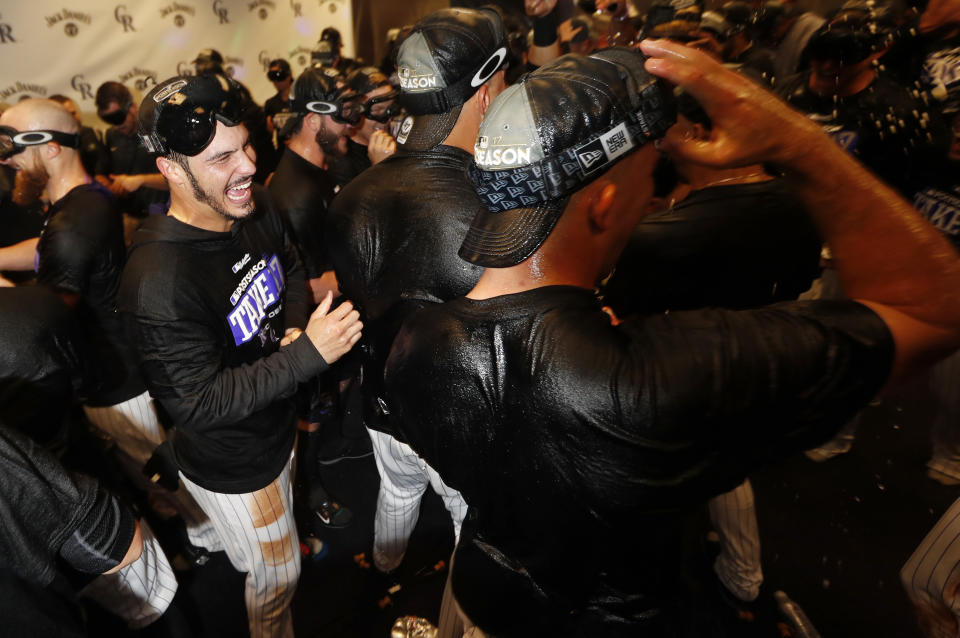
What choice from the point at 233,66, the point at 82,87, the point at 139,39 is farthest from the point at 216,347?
the point at 233,66

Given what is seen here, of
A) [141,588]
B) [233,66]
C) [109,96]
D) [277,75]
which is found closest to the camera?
[141,588]

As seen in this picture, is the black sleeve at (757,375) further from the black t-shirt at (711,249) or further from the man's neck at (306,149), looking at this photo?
the man's neck at (306,149)

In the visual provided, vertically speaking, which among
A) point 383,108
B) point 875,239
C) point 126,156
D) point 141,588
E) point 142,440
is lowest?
point 142,440

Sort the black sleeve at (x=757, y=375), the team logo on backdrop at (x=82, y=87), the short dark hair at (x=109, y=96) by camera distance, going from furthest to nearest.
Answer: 1. the team logo on backdrop at (x=82, y=87)
2. the short dark hair at (x=109, y=96)
3. the black sleeve at (x=757, y=375)

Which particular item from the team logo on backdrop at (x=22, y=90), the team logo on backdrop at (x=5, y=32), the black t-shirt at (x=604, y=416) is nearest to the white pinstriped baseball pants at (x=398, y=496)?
the black t-shirt at (x=604, y=416)

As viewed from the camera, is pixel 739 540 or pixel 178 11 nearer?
pixel 739 540

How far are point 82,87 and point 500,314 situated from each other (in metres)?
7.03

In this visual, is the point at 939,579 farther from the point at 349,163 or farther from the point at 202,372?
the point at 349,163

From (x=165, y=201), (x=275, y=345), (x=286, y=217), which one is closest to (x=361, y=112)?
(x=286, y=217)

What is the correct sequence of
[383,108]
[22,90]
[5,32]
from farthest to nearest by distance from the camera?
1. [22,90]
2. [5,32]
3. [383,108]

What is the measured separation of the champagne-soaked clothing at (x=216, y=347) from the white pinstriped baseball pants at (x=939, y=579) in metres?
2.35

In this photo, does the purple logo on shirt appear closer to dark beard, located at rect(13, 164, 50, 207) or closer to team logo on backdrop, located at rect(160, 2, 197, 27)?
dark beard, located at rect(13, 164, 50, 207)

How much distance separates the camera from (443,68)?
225 centimetres

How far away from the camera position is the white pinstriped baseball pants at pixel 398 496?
101 inches
